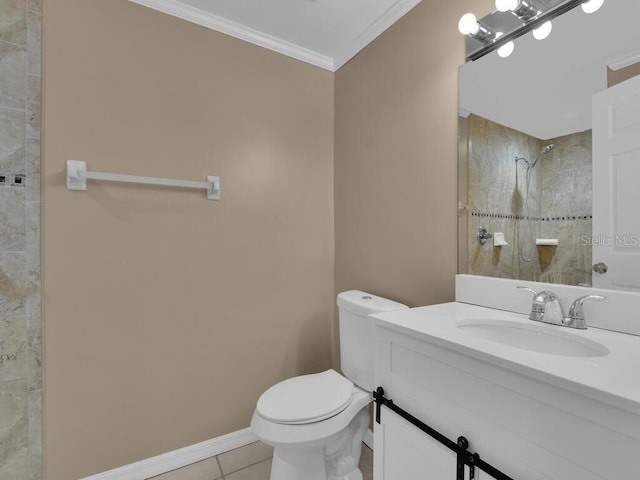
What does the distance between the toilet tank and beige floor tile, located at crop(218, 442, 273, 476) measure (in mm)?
637

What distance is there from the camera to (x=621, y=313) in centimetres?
86

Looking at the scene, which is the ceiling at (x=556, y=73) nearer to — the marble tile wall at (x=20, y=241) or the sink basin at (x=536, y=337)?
the sink basin at (x=536, y=337)

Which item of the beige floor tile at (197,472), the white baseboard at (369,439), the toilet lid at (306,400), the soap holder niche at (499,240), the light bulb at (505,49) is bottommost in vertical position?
the beige floor tile at (197,472)

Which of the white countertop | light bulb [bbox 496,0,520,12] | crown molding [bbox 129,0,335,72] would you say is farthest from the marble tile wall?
light bulb [bbox 496,0,520,12]

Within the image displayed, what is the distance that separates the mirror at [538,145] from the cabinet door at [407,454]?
0.64 meters

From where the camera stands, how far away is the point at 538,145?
3.59 feet

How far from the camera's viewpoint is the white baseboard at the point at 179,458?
4.78 ft

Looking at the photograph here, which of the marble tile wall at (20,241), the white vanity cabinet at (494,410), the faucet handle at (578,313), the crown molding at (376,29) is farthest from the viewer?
the crown molding at (376,29)

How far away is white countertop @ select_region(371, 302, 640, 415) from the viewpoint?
0.54m

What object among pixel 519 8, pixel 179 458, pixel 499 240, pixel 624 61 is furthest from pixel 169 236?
pixel 624 61

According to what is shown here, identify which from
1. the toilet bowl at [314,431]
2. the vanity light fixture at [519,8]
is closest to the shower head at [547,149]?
the vanity light fixture at [519,8]

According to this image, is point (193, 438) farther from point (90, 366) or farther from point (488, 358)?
point (488, 358)

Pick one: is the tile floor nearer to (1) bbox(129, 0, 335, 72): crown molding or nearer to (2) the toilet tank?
(2) the toilet tank

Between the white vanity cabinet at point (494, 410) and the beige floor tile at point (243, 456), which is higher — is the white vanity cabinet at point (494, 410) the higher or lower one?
the higher one
